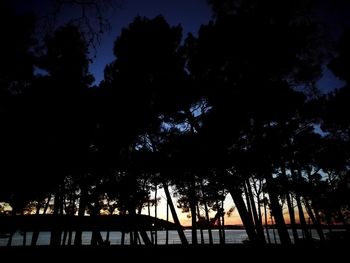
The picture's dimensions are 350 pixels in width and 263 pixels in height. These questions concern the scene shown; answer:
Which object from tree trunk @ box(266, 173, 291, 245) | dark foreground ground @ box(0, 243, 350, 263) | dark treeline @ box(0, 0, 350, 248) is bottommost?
dark foreground ground @ box(0, 243, 350, 263)

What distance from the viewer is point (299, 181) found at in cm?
2105

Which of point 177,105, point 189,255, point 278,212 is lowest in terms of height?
point 189,255

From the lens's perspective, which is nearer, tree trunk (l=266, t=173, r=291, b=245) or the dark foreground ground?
the dark foreground ground

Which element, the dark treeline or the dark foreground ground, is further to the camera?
the dark treeline

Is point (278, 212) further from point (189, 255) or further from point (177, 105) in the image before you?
point (177, 105)

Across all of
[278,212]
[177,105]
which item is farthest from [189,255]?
[177,105]

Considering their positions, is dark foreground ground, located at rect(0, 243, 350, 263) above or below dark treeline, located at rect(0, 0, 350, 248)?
below

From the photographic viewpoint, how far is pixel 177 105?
1378 cm

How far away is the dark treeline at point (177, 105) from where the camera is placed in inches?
401

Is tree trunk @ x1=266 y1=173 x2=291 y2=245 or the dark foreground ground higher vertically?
tree trunk @ x1=266 y1=173 x2=291 y2=245

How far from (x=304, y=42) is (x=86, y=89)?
13555 mm

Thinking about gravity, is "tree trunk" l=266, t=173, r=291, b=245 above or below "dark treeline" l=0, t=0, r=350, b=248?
below

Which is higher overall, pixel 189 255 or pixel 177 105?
pixel 177 105

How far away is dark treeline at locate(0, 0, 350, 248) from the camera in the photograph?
33.4 feet
